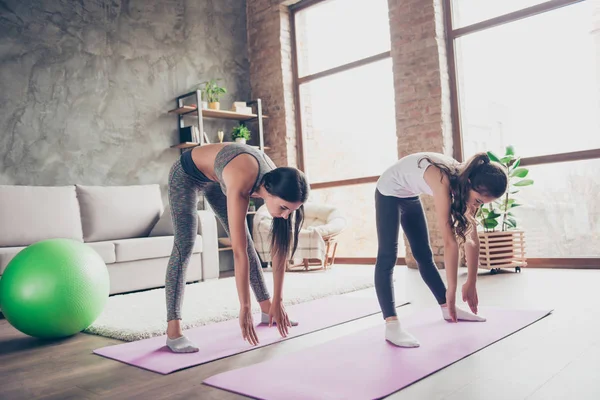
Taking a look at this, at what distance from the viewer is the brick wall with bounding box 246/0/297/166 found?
5.81 meters

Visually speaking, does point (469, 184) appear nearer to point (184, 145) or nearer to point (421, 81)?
point (421, 81)

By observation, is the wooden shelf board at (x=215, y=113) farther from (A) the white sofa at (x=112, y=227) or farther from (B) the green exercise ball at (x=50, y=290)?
(B) the green exercise ball at (x=50, y=290)

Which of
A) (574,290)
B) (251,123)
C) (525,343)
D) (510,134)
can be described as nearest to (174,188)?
(525,343)

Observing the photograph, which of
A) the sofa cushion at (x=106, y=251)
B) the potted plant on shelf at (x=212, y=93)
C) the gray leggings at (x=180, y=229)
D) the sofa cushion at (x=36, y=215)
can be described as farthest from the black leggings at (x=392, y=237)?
the potted plant on shelf at (x=212, y=93)

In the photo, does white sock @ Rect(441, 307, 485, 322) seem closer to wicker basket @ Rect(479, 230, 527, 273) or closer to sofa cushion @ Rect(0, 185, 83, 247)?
wicker basket @ Rect(479, 230, 527, 273)

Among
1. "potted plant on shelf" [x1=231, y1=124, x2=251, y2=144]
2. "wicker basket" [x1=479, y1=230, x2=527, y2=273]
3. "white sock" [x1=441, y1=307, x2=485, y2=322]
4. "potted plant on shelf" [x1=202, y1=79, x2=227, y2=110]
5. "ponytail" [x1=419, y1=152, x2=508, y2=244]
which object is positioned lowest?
"white sock" [x1=441, y1=307, x2=485, y2=322]

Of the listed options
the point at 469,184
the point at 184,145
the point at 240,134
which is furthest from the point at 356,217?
the point at 469,184

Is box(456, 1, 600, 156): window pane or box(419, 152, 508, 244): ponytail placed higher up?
box(456, 1, 600, 156): window pane

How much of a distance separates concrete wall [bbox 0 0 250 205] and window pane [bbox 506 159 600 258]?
3313 millimetres

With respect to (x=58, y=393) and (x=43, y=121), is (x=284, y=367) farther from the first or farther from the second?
(x=43, y=121)

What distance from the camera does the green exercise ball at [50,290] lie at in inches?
84.9

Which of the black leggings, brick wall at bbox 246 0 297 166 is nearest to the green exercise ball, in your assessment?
the black leggings

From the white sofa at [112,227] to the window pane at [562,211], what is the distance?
2664 millimetres

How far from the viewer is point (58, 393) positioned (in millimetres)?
1573
